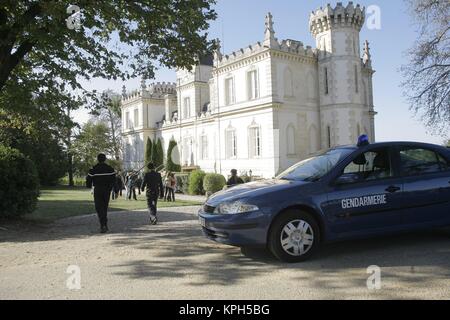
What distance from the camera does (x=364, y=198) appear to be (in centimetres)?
629

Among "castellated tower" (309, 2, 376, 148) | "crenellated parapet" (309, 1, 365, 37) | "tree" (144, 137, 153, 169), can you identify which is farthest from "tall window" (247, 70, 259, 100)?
"tree" (144, 137, 153, 169)

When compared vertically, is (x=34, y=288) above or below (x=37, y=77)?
below

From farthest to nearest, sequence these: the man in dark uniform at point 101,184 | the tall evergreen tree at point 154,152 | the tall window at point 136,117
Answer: the tall window at point 136,117
the tall evergreen tree at point 154,152
the man in dark uniform at point 101,184

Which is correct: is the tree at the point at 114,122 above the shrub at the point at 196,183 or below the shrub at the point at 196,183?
above

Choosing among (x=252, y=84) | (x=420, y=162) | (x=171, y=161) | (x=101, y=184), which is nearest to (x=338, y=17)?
(x=252, y=84)

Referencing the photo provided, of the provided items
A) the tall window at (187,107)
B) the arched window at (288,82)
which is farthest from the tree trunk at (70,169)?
the arched window at (288,82)

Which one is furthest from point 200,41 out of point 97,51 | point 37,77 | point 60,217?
point 60,217

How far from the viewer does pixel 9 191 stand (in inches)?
444

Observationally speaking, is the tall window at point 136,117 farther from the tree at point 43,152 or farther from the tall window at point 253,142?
the tall window at point 253,142

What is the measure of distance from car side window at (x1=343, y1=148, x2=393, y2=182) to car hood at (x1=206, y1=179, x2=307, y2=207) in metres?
0.86

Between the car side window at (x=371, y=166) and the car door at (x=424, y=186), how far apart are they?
24 centimetres

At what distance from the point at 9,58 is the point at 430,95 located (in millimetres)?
21449

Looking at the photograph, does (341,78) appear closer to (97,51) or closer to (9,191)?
(97,51)

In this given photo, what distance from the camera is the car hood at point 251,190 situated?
620 centimetres
